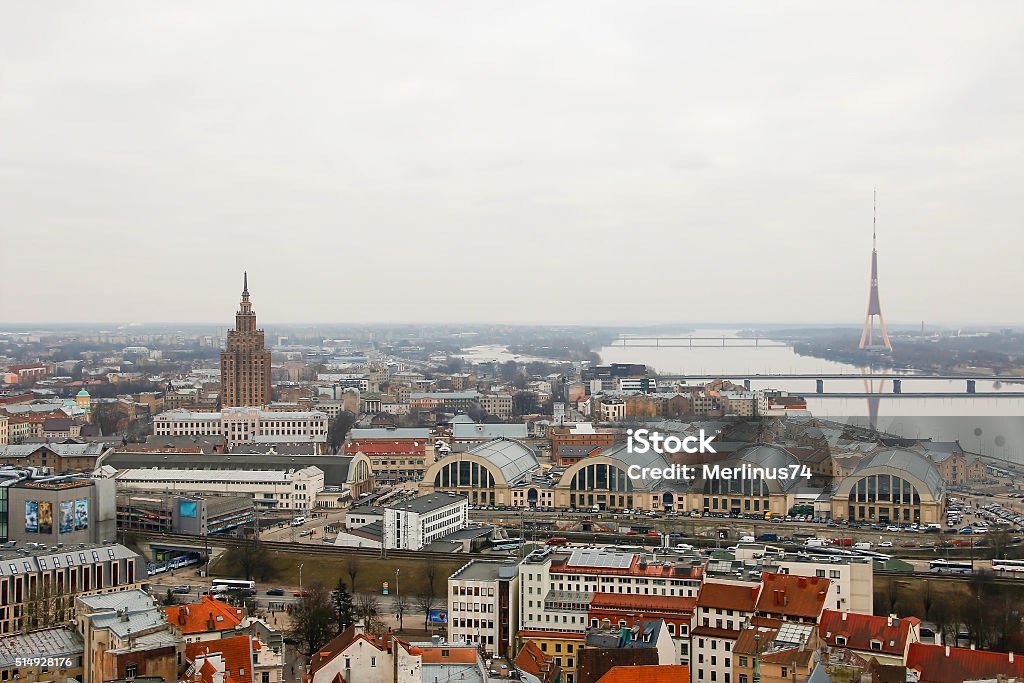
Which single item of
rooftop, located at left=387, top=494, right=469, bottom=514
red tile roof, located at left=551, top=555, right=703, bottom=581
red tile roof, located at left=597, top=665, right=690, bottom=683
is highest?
red tile roof, located at left=551, top=555, right=703, bottom=581

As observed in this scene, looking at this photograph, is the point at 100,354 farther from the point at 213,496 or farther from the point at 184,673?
the point at 184,673

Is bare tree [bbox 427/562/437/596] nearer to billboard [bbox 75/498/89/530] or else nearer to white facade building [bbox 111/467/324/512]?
billboard [bbox 75/498/89/530]

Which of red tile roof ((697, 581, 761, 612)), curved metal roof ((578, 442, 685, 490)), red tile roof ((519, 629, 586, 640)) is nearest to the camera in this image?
red tile roof ((697, 581, 761, 612))

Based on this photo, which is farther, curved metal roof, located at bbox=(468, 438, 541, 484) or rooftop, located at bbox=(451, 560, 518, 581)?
curved metal roof, located at bbox=(468, 438, 541, 484)

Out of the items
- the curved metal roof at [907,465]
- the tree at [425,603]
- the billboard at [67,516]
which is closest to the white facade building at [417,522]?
the tree at [425,603]

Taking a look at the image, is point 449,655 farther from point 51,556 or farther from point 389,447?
point 389,447

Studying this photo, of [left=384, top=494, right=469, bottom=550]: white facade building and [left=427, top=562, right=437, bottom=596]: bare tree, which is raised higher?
[left=384, top=494, right=469, bottom=550]: white facade building

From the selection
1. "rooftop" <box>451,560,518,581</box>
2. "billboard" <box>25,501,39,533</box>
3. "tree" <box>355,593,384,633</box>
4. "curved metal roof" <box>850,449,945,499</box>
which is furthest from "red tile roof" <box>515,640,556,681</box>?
"curved metal roof" <box>850,449,945,499</box>

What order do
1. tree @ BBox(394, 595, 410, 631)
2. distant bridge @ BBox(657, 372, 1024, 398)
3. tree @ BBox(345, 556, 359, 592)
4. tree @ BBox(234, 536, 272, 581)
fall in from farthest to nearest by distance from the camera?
distant bridge @ BBox(657, 372, 1024, 398)
tree @ BBox(234, 536, 272, 581)
tree @ BBox(345, 556, 359, 592)
tree @ BBox(394, 595, 410, 631)
